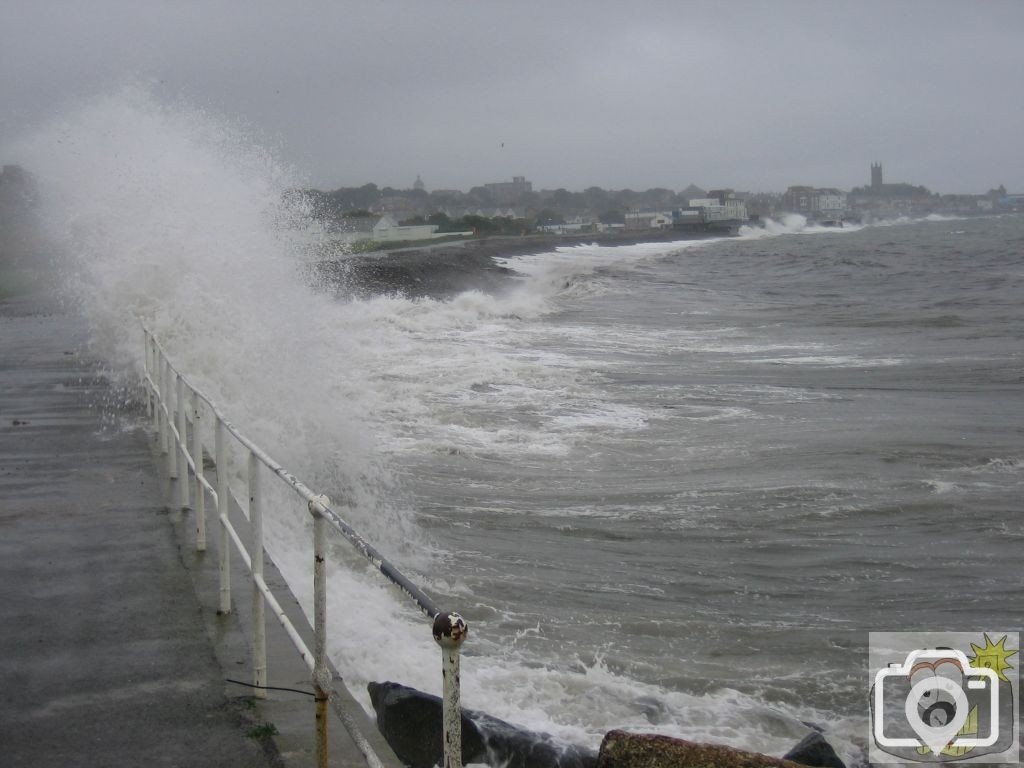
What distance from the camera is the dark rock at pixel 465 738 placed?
4.43 m

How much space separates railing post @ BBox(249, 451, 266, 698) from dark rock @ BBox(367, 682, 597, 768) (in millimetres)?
568

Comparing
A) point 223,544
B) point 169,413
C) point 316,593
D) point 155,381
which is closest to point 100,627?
point 223,544

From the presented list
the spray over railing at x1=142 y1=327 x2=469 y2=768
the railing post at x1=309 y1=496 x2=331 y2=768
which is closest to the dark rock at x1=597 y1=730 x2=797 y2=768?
the spray over railing at x1=142 y1=327 x2=469 y2=768

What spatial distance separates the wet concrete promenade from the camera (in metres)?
3.97

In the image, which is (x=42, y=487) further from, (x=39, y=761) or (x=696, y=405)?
(x=696, y=405)

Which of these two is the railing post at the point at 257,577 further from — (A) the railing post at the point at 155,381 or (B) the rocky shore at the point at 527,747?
(A) the railing post at the point at 155,381

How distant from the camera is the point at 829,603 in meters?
7.30

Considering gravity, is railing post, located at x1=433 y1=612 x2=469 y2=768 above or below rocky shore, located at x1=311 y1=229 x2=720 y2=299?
below

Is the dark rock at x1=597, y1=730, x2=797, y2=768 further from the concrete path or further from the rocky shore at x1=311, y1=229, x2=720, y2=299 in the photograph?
the rocky shore at x1=311, y1=229, x2=720, y2=299

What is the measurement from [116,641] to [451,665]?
9.85ft

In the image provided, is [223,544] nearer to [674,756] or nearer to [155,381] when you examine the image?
[674,756]

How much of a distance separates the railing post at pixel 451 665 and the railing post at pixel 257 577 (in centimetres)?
189

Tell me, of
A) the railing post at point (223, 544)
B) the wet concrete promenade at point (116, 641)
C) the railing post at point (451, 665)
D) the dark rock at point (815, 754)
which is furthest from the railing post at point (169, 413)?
the railing post at point (451, 665)

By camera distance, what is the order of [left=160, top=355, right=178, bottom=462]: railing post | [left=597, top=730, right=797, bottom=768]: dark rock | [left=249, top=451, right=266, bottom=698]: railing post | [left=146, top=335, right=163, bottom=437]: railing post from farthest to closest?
1. [left=146, top=335, right=163, bottom=437]: railing post
2. [left=160, top=355, right=178, bottom=462]: railing post
3. [left=249, top=451, right=266, bottom=698]: railing post
4. [left=597, top=730, right=797, bottom=768]: dark rock
